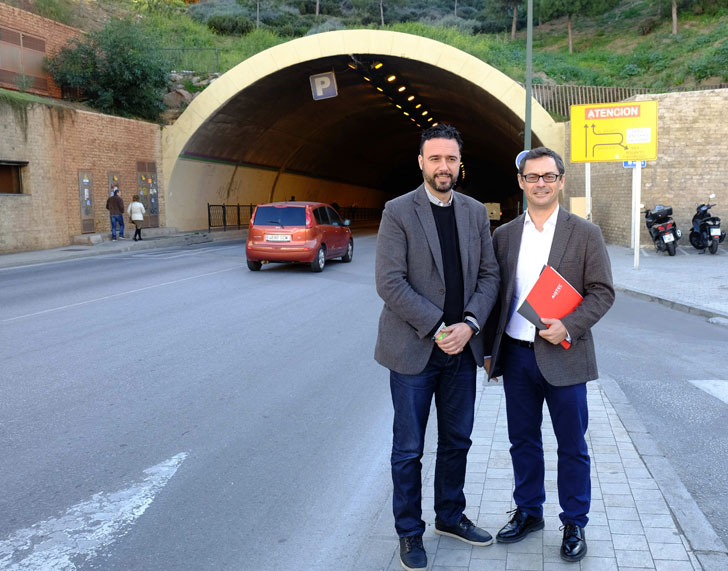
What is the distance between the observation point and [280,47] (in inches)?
1024

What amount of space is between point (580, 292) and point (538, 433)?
77 centimetres

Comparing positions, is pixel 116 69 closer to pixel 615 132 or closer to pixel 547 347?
pixel 615 132

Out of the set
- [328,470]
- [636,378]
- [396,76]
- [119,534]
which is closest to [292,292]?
[636,378]

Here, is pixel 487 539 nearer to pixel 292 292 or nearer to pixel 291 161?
pixel 292 292

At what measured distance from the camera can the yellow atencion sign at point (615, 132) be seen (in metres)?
15.9

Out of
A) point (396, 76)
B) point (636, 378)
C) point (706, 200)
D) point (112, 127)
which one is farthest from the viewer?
point (396, 76)

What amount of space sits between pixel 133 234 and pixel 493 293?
995 inches

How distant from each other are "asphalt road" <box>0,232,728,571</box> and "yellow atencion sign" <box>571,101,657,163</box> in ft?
22.0

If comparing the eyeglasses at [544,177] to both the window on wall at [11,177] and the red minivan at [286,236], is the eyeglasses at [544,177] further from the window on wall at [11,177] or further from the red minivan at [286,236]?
the window on wall at [11,177]

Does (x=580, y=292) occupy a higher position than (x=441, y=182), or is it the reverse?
(x=441, y=182)

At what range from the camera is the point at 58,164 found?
22328 millimetres

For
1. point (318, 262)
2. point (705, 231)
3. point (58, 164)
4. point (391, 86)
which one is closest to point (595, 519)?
point (318, 262)

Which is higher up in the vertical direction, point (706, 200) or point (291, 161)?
point (291, 161)

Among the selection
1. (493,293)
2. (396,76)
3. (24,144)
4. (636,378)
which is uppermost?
(396,76)
